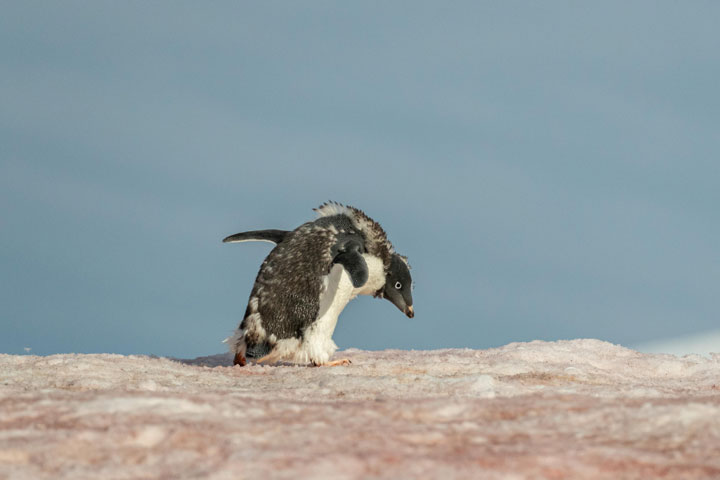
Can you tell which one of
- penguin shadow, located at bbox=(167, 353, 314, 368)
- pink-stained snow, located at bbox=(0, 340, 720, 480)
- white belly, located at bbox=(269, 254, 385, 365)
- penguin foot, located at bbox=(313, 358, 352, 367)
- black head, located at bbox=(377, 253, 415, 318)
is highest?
black head, located at bbox=(377, 253, 415, 318)

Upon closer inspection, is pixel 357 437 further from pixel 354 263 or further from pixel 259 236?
pixel 259 236

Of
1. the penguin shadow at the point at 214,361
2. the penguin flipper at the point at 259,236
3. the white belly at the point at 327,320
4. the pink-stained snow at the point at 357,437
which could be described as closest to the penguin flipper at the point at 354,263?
the white belly at the point at 327,320

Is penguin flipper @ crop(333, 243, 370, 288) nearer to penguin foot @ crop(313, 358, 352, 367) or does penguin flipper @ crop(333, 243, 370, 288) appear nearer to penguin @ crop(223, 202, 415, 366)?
penguin @ crop(223, 202, 415, 366)

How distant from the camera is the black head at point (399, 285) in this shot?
29.1 feet

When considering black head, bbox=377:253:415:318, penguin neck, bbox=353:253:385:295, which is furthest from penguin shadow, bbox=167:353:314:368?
black head, bbox=377:253:415:318

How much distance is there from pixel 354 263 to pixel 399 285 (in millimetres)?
1433

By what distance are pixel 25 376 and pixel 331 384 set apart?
2694 millimetres

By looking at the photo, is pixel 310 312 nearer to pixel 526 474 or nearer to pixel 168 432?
pixel 168 432

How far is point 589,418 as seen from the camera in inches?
113

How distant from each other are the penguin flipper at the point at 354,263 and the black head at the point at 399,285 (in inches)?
39.3

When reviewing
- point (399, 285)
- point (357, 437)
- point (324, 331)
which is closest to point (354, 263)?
point (324, 331)

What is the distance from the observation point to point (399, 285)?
8.91 m

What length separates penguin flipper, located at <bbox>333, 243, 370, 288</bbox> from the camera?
24.6 feet

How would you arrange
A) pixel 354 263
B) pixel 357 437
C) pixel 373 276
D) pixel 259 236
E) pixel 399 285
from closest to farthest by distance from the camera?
pixel 357 437
pixel 354 263
pixel 373 276
pixel 399 285
pixel 259 236
